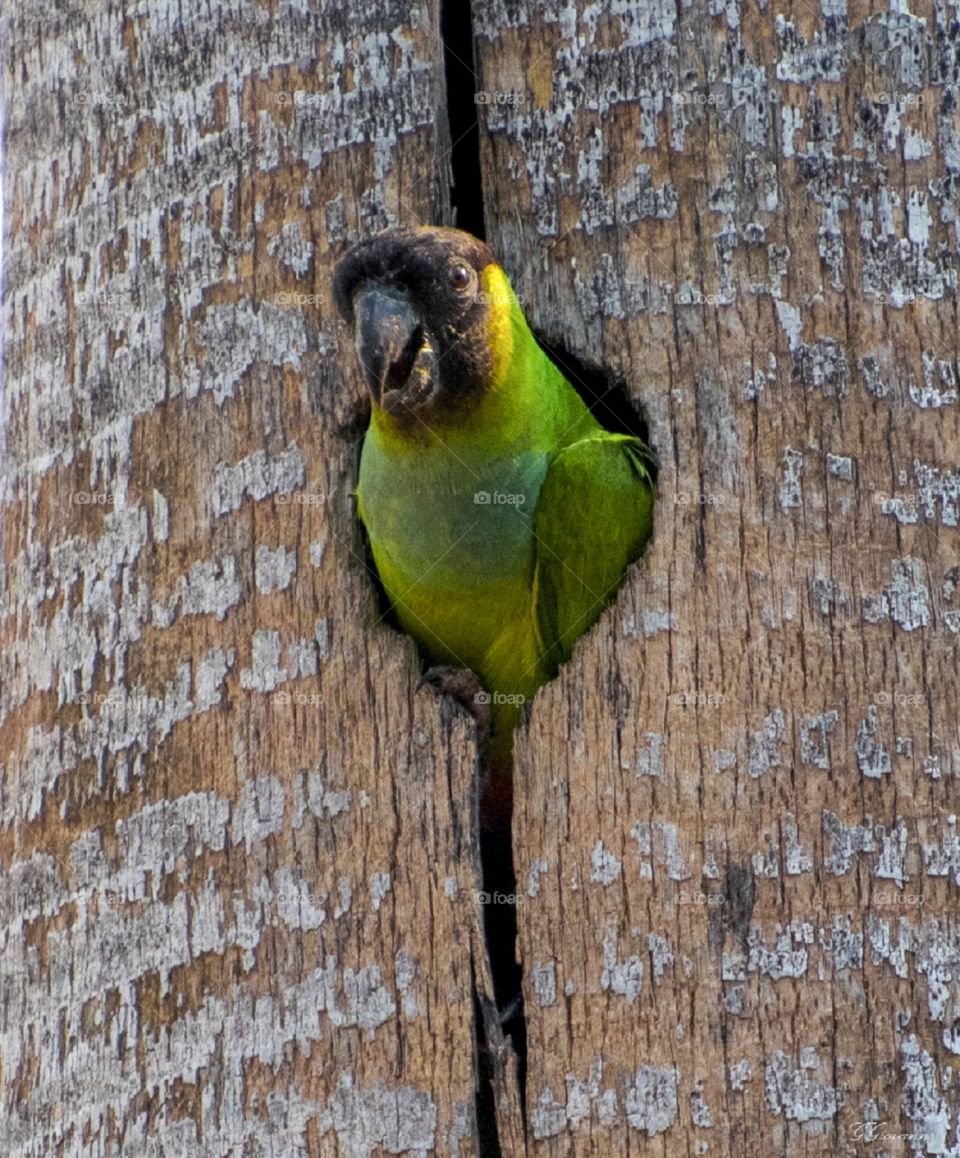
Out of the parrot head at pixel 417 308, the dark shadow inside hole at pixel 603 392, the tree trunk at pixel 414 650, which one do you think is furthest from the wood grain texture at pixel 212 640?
the dark shadow inside hole at pixel 603 392

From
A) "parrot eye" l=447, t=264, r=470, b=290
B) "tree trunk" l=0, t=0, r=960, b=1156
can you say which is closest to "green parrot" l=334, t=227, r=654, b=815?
"parrot eye" l=447, t=264, r=470, b=290

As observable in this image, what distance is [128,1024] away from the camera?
315 centimetres

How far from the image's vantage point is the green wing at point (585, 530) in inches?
139

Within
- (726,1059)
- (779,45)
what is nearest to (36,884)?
(726,1059)

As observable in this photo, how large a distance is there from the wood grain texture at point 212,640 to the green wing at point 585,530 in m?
0.50

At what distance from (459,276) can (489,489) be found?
1.82ft

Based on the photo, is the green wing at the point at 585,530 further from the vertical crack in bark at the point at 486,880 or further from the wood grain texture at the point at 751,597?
the vertical crack in bark at the point at 486,880

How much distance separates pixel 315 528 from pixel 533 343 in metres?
0.73

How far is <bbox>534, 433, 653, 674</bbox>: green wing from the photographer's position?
139 inches

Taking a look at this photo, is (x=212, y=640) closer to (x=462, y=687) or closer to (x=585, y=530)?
(x=462, y=687)

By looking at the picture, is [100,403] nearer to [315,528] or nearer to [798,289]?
[315,528]

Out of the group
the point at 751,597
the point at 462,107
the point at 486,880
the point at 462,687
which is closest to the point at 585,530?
the point at 462,687

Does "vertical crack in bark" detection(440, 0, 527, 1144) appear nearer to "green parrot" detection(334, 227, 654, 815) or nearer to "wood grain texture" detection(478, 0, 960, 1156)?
"wood grain texture" detection(478, 0, 960, 1156)

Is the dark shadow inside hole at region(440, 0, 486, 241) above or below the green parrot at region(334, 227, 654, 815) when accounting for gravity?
above
